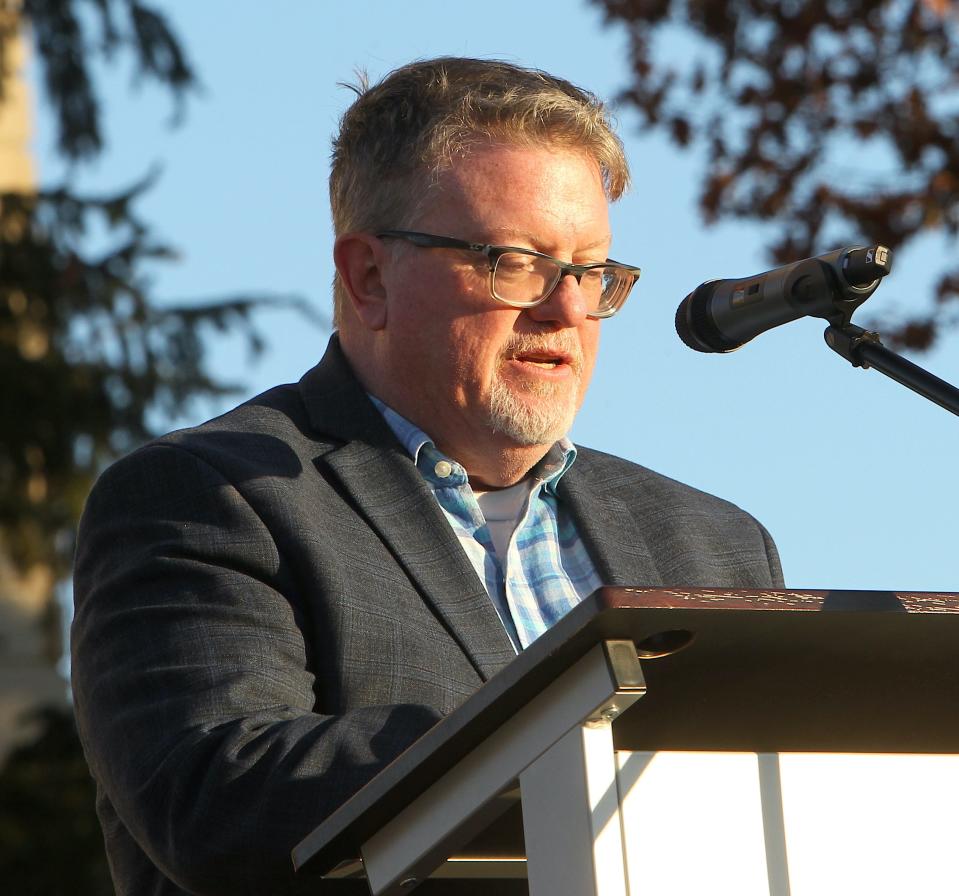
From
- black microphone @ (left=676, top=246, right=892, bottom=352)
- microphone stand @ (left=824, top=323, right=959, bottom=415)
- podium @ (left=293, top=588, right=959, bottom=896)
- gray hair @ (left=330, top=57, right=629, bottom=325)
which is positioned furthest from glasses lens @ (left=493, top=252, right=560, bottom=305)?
podium @ (left=293, top=588, right=959, bottom=896)

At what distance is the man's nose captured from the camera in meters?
3.27

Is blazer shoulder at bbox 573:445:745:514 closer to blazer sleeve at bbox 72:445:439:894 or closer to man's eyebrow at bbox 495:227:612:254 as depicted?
man's eyebrow at bbox 495:227:612:254

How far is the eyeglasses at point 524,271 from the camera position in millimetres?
3229

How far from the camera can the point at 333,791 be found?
6.75 ft

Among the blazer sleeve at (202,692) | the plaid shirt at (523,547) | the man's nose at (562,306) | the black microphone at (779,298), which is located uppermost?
the man's nose at (562,306)

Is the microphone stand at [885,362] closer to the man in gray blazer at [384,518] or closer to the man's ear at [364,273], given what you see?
the man in gray blazer at [384,518]

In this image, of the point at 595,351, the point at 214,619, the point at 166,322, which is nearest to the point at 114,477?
Result: the point at 214,619

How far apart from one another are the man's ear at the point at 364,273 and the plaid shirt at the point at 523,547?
18 cm

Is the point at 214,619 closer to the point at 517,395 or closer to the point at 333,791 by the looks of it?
the point at 333,791

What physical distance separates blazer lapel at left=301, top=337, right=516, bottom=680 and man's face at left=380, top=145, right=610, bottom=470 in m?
0.13

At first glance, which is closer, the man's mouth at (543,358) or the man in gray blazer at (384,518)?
the man in gray blazer at (384,518)

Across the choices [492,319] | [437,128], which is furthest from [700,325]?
[437,128]

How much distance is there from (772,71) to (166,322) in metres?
4.52

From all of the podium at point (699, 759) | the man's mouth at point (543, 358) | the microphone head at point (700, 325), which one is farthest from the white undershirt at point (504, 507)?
the podium at point (699, 759)
